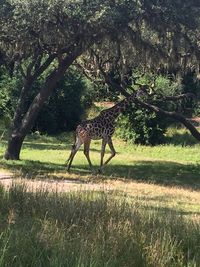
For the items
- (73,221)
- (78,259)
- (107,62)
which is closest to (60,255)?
(78,259)

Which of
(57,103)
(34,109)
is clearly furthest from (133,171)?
(57,103)

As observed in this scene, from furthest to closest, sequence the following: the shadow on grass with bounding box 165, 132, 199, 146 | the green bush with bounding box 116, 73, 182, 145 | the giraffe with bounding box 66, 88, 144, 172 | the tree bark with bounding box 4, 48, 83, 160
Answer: the shadow on grass with bounding box 165, 132, 199, 146 → the green bush with bounding box 116, 73, 182, 145 → the tree bark with bounding box 4, 48, 83, 160 → the giraffe with bounding box 66, 88, 144, 172

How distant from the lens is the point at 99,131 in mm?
16672

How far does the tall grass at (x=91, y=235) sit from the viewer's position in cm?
549

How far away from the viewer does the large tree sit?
13.8 meters

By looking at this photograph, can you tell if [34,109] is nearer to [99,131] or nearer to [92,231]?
[99,131]

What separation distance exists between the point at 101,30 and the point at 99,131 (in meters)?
3.38

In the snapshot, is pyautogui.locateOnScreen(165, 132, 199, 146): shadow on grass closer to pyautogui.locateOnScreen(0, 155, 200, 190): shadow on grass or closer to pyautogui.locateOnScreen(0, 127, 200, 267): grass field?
pyautogui.locateOnScreen(0, 155, 200, 190): shadow on grass

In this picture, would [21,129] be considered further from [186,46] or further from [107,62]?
[186,46]

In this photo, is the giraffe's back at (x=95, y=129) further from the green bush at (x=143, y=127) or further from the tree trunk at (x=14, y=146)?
the green bush at (x=143, y=127)

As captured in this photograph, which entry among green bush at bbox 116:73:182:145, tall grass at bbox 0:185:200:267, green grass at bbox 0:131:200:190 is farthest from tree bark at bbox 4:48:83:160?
tall grass at bbox 0:185:200:267

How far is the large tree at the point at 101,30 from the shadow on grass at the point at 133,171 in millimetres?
1420

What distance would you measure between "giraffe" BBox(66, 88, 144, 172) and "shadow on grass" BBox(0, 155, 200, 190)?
482 mm

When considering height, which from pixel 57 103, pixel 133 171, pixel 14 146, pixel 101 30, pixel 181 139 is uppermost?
pixel 101 30
